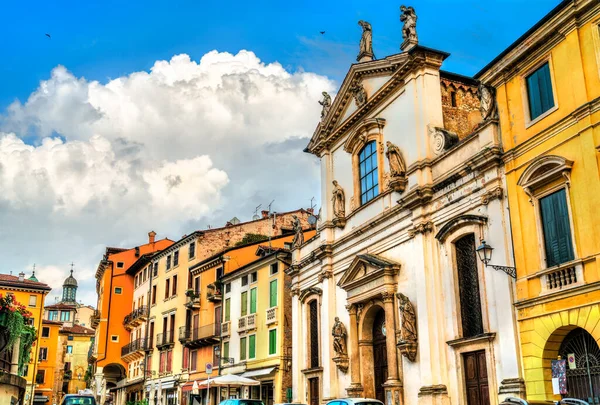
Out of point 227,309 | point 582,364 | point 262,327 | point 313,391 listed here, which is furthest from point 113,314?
point 582,364

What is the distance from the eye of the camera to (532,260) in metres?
16.2

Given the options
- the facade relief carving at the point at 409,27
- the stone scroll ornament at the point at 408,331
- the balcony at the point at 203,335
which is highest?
the facade relief carving at the point at 409,27

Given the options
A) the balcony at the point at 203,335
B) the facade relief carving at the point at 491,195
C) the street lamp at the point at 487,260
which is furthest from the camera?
the balcony at the point at 203,335

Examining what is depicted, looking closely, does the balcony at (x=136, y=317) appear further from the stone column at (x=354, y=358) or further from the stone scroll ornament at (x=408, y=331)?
the stone scroll ornament at (x=408, y=331)

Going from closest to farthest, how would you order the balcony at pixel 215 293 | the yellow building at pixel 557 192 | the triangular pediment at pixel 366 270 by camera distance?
the yellow building at pixel 557 192 → the triangular pediment at pixel 366 270 → the balcony at pixel 215 293

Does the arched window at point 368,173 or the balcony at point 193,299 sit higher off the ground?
the arched window at point 368,173

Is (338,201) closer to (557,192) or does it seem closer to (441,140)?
(441,140)

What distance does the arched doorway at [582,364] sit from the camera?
14.3 metres

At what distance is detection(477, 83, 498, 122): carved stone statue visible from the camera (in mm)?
18594

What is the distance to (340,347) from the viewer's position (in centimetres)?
2558

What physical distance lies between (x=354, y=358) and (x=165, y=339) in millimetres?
27170

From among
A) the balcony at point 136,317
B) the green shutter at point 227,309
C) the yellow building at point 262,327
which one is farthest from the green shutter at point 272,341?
the balcony at point 136,317

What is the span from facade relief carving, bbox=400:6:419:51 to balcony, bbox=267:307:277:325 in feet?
53.2

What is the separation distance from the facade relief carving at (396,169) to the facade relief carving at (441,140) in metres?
1.60
